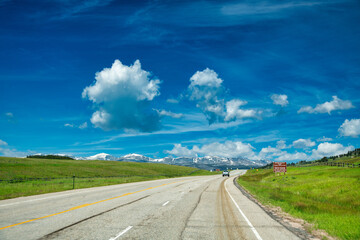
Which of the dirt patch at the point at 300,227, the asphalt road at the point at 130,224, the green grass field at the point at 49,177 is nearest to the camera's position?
the asphalt road at the point at 130,224

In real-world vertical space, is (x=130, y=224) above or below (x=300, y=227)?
above

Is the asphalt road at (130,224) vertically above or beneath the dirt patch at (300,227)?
above

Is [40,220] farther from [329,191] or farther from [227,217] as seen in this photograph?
[329,191]

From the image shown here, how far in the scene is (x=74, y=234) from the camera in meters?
7.79

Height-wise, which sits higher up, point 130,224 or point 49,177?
point 130,224

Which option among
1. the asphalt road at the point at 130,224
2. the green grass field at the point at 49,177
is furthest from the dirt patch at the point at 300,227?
the green grass field at the point at 49,177

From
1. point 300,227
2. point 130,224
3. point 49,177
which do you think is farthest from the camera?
point 49,177

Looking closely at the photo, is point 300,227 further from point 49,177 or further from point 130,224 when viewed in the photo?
point 49,177

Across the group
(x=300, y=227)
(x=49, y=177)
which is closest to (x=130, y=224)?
(x=300, y=227)

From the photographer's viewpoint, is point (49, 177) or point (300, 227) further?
point (49, 177)

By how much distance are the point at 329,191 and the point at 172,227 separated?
1962cm

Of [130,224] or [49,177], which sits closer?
[130,224]

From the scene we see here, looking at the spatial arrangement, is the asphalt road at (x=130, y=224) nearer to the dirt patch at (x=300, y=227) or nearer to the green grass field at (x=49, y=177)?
the dirt patch at (x=300, y=227)

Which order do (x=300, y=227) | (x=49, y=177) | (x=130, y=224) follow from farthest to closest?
(x=49, y=177), (x=300, y=227), (x=130, y=224)
